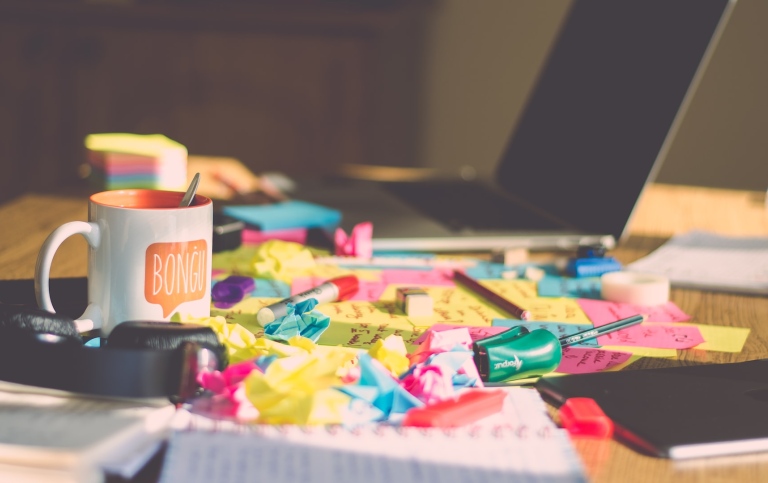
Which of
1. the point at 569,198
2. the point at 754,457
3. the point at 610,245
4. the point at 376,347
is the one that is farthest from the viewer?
the point at 569,198

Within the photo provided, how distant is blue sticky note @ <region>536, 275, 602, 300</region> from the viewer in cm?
90

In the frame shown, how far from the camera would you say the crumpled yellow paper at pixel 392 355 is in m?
0.63

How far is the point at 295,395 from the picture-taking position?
55cm

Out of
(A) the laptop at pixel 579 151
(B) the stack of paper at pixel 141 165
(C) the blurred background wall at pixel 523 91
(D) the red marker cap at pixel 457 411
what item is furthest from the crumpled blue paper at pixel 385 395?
(C) the blurred background wall at pixel 523 91

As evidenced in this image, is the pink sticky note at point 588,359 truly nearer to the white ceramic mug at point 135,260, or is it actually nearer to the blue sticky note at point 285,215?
the white ceramic mug at point 135,260

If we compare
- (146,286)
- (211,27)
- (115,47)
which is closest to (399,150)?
(211,27)

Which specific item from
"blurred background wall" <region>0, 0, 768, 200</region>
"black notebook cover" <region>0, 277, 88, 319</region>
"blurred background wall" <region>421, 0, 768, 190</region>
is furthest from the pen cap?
"blurred background wall" <region>421, 0, 768, 190</region>

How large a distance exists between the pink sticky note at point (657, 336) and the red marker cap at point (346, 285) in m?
0.24

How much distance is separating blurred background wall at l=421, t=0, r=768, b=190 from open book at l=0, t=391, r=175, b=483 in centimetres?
222

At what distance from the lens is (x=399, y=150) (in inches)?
116

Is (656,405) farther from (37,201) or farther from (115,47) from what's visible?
(115,47)

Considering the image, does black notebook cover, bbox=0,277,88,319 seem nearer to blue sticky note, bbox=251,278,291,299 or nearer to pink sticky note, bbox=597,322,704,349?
blue sticky note, bbox=251,278,291,299

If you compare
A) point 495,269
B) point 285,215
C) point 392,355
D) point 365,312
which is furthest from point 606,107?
point 392,355

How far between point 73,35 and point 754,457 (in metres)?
2.35
